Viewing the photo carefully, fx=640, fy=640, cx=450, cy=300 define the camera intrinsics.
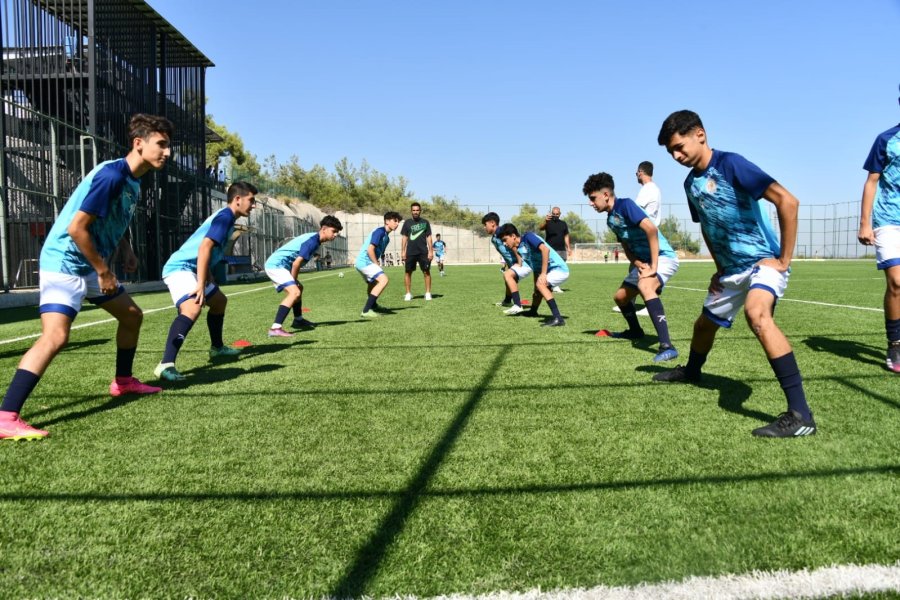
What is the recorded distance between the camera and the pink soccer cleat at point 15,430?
3.39m

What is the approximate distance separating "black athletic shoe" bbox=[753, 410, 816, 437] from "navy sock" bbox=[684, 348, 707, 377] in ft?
3.78

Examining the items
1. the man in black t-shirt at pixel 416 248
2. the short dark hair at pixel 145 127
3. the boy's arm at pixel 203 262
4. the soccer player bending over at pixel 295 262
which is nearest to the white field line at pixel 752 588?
the short dark hair at pixel 145 127

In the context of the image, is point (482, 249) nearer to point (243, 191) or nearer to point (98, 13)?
point (98, 13)

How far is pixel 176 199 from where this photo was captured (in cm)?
2355

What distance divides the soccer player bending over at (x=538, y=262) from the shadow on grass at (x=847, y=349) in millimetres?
3036

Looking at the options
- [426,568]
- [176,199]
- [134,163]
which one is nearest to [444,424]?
[426,568]

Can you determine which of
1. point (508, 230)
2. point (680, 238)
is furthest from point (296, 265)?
point (680, 238)

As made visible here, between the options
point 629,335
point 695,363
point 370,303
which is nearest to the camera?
point 695,363

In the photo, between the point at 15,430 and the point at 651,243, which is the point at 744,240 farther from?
the point at 15,430

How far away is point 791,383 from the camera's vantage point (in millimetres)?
3348

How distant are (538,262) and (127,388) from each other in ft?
20.7

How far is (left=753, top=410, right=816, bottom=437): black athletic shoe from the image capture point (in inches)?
127

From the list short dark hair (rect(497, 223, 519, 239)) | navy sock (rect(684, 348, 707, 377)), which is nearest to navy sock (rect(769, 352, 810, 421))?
navy sock (rect(684, 348, 707, 377))

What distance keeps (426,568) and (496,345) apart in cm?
470
